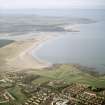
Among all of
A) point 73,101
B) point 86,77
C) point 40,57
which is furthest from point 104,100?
point 40,57

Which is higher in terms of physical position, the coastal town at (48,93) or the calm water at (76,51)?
the calm water at (76,51)

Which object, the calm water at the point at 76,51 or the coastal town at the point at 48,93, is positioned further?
the calm water at the point at 76,51

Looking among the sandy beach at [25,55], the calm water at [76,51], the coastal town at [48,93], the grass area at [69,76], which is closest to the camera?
the coastal town at [48,93]

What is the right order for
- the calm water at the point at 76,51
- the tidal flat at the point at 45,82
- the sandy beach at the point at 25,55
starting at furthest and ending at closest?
the calm water at the point at 76,51 → the sandy beach at the point at 25,55 → the tidal flat at the point at 45,82

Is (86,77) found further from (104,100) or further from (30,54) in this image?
(30,54)

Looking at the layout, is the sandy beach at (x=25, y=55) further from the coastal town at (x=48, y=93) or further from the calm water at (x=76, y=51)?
the coastal town at (x=48, y=93)

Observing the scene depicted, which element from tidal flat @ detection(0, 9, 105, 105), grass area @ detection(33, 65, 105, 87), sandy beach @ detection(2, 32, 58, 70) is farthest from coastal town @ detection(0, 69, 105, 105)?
sandy beach @ detection(2, 32, 58, 70)

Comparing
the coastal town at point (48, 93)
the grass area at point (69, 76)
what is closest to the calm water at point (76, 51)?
the grass area at point (69, 76)
